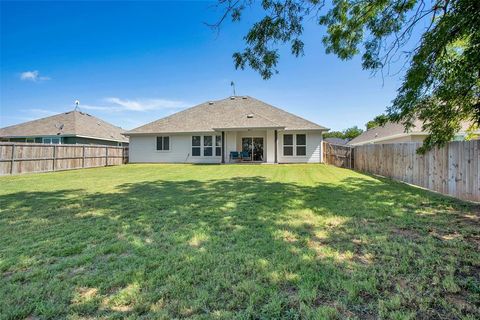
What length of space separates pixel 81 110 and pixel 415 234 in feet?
105

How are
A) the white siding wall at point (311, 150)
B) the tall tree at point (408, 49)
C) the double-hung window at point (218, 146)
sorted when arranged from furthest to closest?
the double-hung window at point (218, 146)
the white siding wall at point (311, 150)
the tall tree at point (408, 49)

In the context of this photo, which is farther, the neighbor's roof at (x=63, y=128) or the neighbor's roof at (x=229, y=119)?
the neighbor's roof at (x=63, y=128)

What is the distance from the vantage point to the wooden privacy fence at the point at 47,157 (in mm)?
12016

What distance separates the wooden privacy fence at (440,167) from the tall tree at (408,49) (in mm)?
765

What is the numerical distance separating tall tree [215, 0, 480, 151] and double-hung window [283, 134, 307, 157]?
1322 cm

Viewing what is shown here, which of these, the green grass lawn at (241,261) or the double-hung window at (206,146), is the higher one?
the double-hung window at (206,146)

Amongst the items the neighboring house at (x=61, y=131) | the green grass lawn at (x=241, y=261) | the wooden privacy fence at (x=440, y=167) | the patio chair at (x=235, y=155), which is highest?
the neighboring house at (x=61, y=131)

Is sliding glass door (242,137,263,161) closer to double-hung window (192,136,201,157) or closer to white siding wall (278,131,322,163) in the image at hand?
white siding wall (278,131,322,163)

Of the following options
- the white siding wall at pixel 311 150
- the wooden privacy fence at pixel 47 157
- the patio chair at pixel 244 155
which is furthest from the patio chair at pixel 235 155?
the wooden privacy fence at pixel 47 157

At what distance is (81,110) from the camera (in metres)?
27.7

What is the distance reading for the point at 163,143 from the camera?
21844 mm

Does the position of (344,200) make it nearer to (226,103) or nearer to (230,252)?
(230,252)

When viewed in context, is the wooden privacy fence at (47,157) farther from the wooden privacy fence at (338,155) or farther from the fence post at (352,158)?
the fence post at (352,158)

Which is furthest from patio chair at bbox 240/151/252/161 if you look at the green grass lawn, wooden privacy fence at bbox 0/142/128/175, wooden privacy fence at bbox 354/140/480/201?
the green grass lawn
